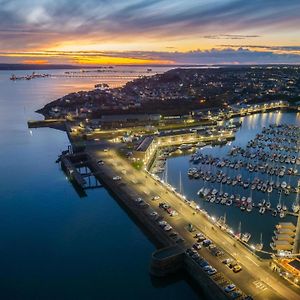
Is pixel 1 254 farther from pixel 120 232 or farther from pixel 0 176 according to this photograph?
pixel 0 176

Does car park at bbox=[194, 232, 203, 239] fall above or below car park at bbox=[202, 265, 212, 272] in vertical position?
above

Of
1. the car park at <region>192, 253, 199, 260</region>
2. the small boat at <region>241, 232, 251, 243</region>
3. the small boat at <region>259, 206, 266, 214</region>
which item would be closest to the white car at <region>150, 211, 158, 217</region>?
the car park at <region>192, 253, 199, 260</region>

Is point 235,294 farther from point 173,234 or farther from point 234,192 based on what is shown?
point 234,192

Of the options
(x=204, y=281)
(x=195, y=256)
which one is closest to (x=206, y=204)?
(x=195, y=256)

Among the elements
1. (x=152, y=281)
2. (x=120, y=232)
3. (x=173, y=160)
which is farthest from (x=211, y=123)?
(x=152, y=281)

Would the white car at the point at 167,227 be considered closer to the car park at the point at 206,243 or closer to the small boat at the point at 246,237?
the car park at the point at 206,243


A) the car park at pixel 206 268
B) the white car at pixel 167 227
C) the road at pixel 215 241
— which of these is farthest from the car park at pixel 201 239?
the car park at pixel 206 268

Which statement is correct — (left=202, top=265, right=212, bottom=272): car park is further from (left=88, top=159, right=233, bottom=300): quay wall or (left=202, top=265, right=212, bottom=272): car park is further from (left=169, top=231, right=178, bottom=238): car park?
(left=169, top=231, right=178, bottom=238): car park
